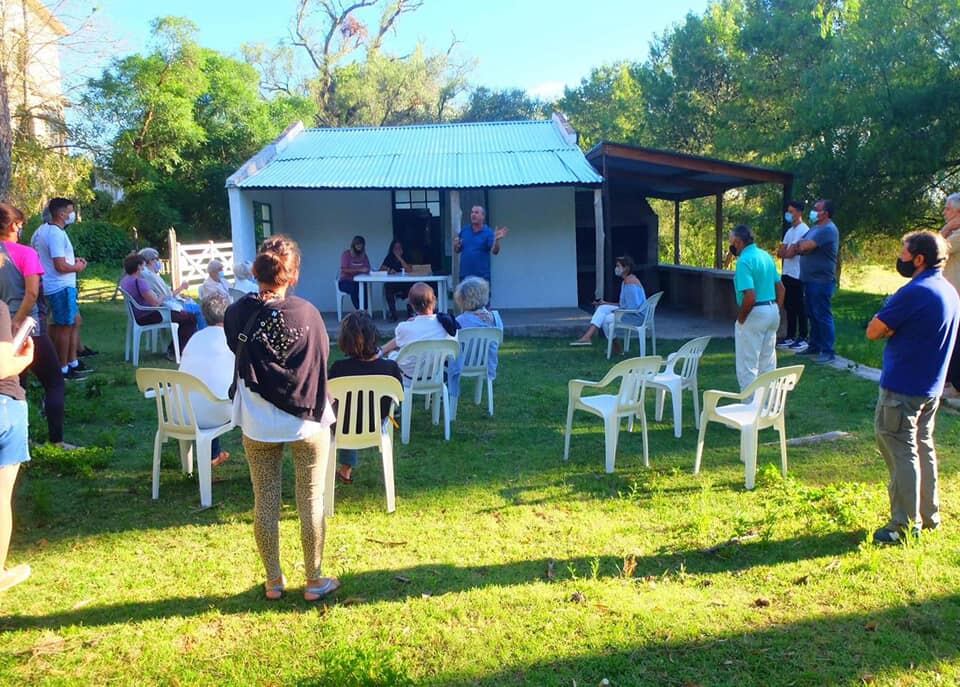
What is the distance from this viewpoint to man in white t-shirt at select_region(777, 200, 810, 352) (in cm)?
882

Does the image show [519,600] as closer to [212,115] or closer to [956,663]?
[956,663]

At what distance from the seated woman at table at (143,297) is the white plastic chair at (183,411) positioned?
4457 millimetres

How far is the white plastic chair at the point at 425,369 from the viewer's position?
18.1 feet

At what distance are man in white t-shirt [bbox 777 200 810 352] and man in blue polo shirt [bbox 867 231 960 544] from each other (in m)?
5.26

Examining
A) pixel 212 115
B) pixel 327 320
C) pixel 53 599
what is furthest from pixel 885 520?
pixel 212 115

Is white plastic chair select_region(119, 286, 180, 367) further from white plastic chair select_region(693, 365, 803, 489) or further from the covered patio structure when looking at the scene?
the covered patio structure

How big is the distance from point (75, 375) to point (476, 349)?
4718 mm

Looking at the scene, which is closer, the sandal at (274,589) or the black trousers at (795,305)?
the sandal at (274,589)

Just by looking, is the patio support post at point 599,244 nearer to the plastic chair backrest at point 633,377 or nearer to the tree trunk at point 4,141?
the plastic chair backrest at point 633,377

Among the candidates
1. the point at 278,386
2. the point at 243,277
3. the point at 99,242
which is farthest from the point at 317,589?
the point at 99,242

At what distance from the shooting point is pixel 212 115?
23.7 meters

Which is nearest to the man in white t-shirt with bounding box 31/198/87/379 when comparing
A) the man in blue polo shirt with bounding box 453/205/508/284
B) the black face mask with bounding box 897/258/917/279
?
the man in blue polo shirt with bounding box 453/205/508/284

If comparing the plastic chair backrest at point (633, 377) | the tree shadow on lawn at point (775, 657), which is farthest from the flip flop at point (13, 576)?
the plastic chair backrest at point (633, 377)

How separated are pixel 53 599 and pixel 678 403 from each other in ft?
13.7
